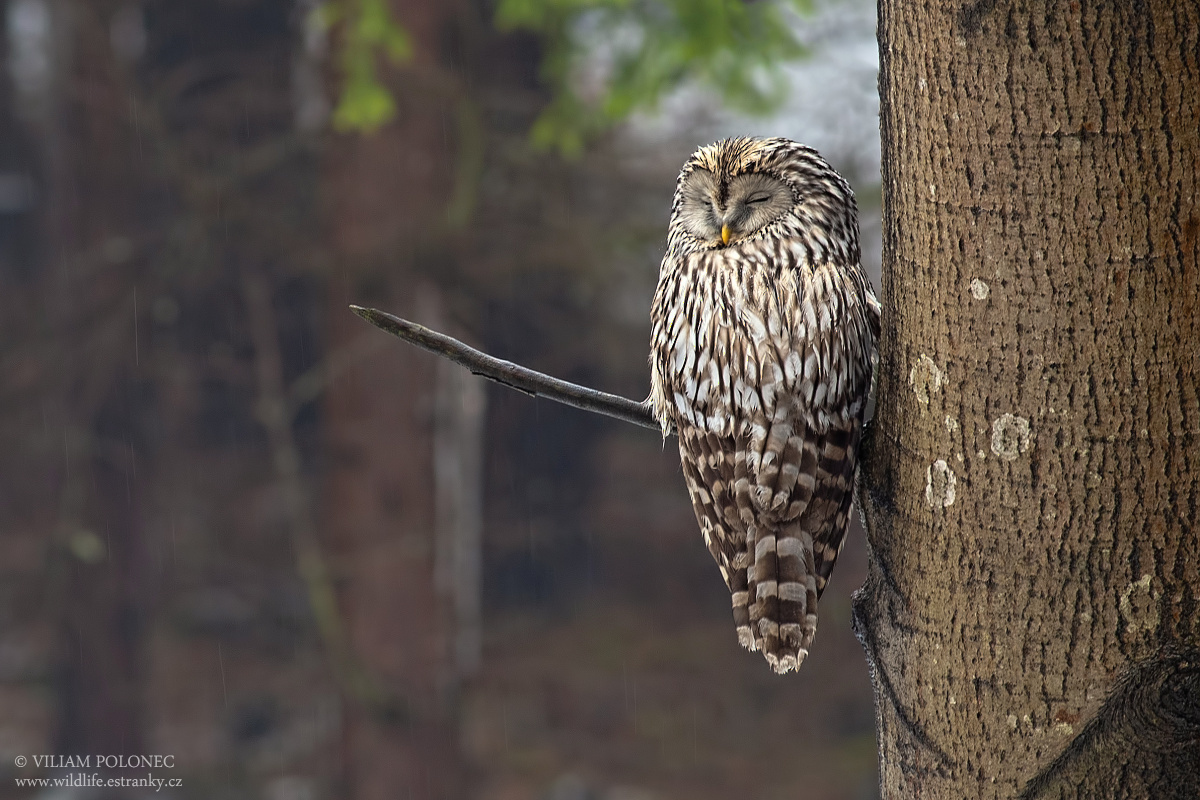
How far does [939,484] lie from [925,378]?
6.0 inches

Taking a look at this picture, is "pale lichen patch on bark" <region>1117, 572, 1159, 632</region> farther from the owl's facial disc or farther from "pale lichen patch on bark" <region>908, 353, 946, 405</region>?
the owl's facial disc

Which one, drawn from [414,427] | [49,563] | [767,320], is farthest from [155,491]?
[767,320]

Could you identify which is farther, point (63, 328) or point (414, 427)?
point (63, 328)

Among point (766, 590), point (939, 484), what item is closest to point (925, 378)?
point (939, 484)

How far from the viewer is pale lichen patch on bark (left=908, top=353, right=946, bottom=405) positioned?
1.76 m

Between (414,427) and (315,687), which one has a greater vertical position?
(414,427)

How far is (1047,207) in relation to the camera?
63.3 inches

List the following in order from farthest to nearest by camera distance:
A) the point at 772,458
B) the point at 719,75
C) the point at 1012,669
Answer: the point at 719,75 → the point at 772,458 → the point at 1012,669

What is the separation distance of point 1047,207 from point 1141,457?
348 mm

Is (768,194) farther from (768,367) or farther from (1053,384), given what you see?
(1053,384)

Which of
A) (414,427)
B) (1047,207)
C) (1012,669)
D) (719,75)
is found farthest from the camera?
(414,427)

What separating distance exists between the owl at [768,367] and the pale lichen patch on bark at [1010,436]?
2.37 feet

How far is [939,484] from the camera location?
177 cm

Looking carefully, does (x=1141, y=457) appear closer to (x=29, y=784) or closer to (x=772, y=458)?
(x=772, y=458)
